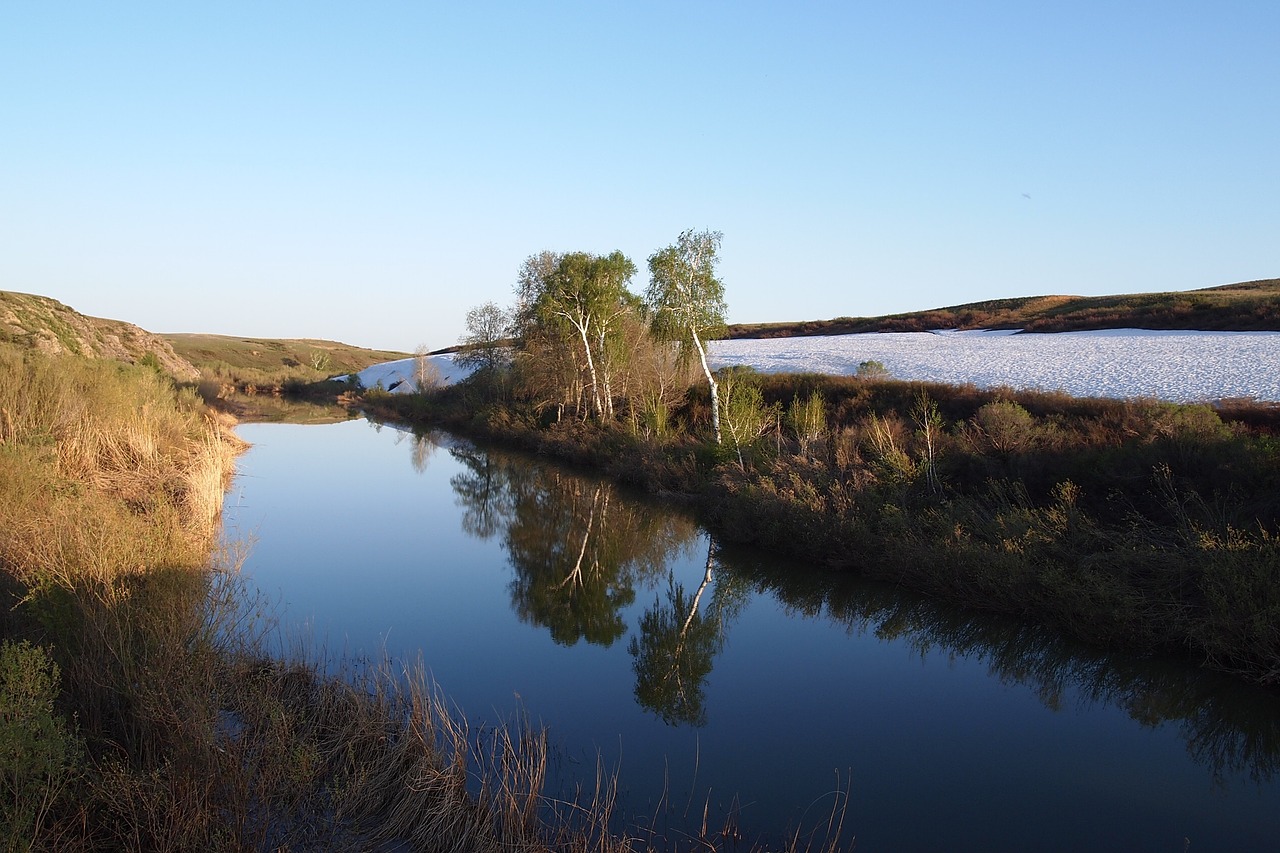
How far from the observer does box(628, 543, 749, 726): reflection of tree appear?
816 centimetres

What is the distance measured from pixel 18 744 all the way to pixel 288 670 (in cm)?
358

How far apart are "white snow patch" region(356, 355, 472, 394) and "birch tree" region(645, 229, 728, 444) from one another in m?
28.2

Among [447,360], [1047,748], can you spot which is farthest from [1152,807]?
[447,360]

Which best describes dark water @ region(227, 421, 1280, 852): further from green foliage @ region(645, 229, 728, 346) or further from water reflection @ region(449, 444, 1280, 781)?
green foliage @ region(645, 229, 728, 346)

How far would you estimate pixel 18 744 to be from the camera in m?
3.65

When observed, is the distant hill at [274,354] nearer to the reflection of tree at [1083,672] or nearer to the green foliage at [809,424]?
the green foliage at [809,424]

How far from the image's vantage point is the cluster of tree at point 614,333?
787 inches

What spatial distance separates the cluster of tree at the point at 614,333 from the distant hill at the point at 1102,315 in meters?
15.8

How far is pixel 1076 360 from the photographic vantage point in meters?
22.8

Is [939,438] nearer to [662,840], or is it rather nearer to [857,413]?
[857,413]

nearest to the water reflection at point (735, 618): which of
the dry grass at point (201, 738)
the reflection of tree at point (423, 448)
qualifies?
the dry grass at point (201, 738)

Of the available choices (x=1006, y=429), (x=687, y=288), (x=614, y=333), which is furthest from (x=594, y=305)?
(x=1006, y=429)

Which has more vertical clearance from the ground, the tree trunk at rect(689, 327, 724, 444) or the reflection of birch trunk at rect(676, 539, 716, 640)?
the tree trunk at rect(689, 327, 724, 444)

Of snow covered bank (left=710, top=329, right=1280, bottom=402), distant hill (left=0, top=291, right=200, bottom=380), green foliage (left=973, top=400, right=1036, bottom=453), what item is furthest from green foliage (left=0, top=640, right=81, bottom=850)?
snow covered bank (left=710, top=329, right=1280, bottom=402)
